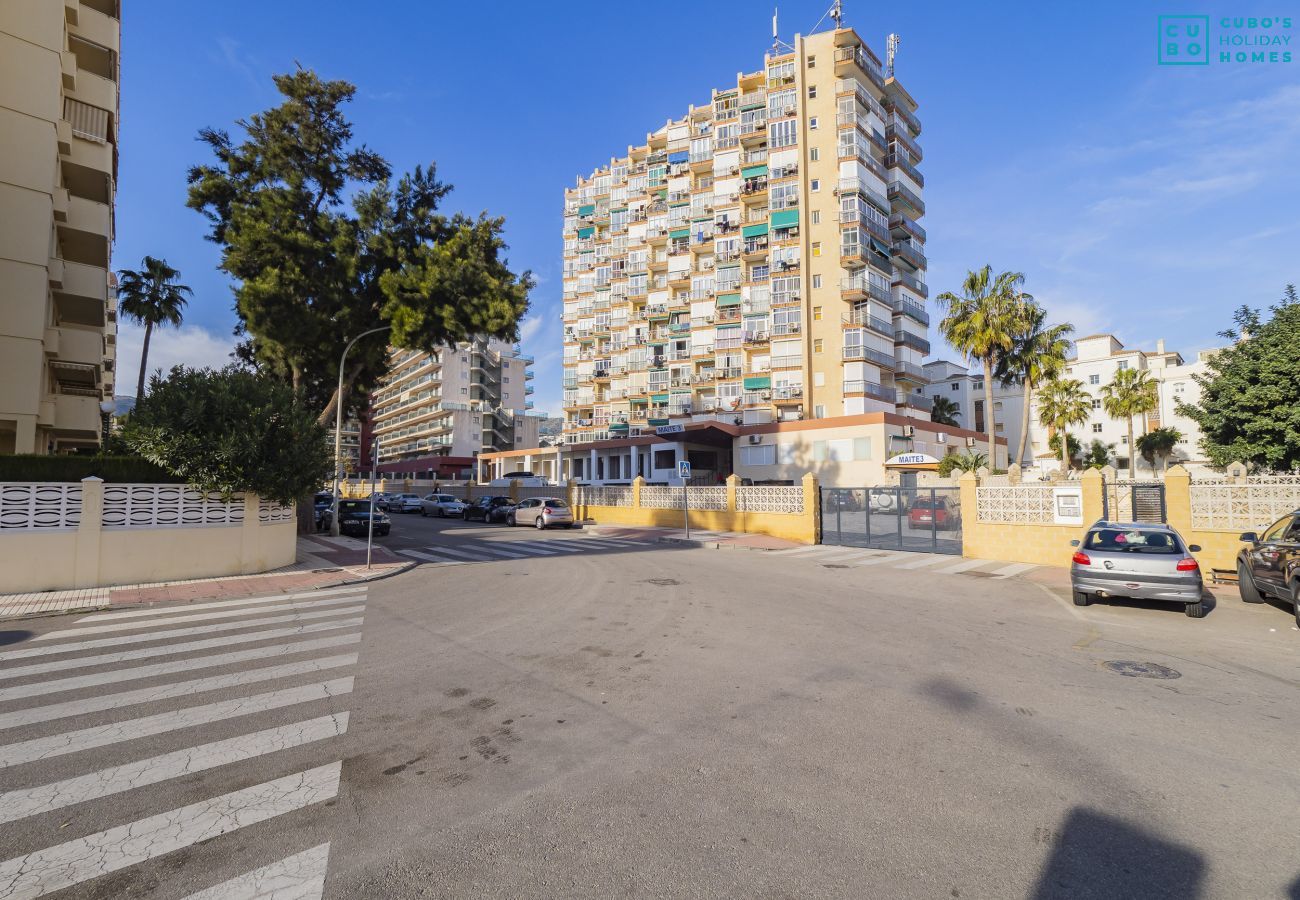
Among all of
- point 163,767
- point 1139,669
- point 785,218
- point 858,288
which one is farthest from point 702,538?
point 785,218

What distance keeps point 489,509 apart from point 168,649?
30556 millimetres

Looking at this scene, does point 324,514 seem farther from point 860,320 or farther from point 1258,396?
point 860,320

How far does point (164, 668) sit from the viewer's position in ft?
22.1

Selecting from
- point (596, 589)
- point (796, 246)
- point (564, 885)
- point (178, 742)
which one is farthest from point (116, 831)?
point (796, 246)

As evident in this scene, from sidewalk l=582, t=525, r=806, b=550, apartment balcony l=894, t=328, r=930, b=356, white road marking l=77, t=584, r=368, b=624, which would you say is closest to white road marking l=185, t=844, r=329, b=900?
→ white road marking l=77, t=584, r=368, b=624

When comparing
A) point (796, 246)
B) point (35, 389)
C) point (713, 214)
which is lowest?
point (35, 389)

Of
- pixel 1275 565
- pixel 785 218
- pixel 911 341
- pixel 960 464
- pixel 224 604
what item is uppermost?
pixel 785 218

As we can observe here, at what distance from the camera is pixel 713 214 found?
185 ft

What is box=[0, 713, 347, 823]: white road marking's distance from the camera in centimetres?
382

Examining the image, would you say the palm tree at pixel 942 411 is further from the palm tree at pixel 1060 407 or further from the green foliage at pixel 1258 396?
the green foliage at pixel 1258 396

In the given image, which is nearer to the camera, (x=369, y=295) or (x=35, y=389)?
(x=35, y=389)

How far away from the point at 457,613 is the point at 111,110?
27.1 metres

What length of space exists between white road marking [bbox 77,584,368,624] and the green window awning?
46.5m

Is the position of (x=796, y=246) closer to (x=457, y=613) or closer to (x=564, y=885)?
(x=457, y=613)
